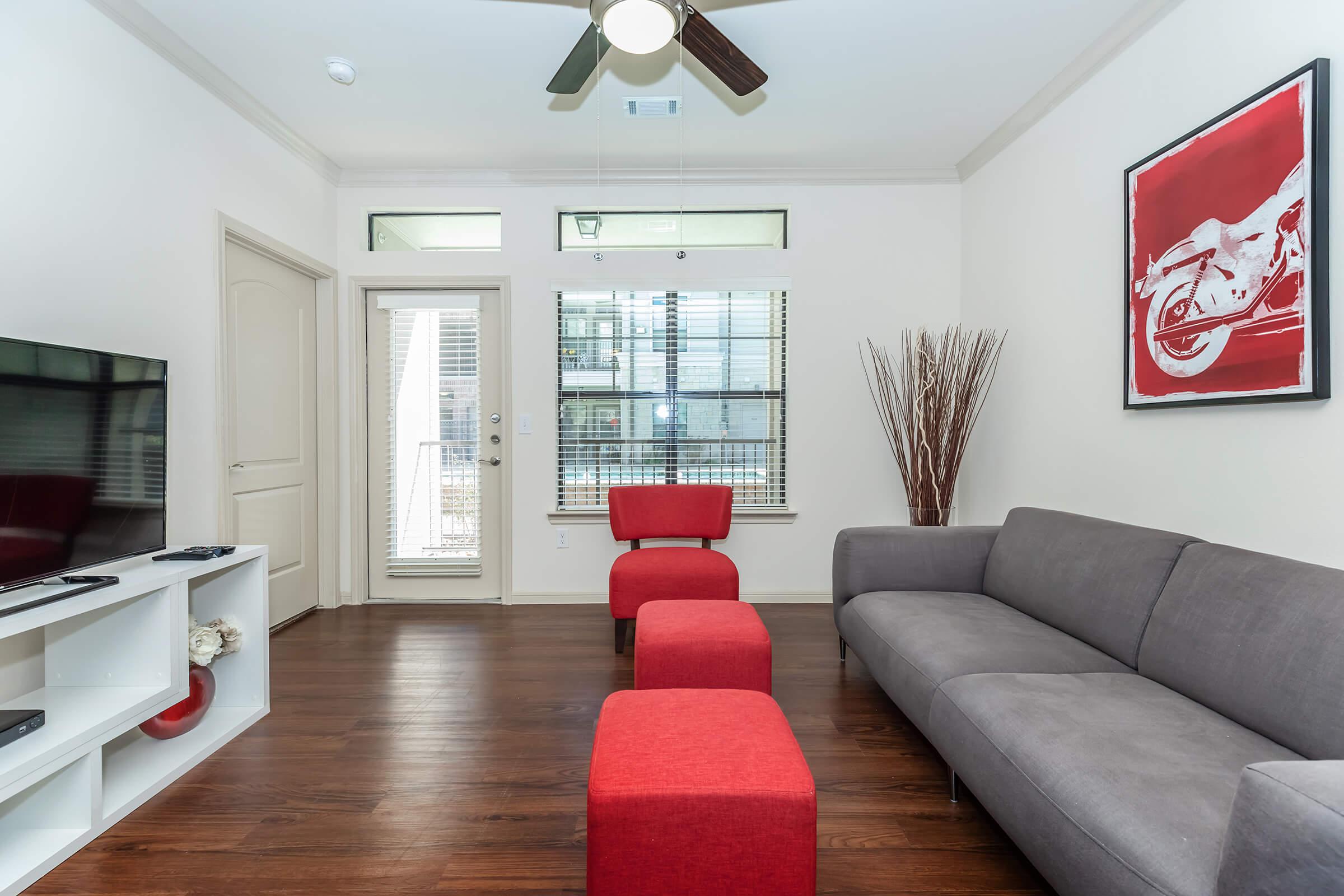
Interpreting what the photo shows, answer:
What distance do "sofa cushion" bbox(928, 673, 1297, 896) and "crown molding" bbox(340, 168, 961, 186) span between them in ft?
9.97

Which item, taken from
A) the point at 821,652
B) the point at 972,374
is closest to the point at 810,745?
the point at 821,652

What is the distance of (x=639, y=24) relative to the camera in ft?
6.23

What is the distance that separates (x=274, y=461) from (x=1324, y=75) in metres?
4.19

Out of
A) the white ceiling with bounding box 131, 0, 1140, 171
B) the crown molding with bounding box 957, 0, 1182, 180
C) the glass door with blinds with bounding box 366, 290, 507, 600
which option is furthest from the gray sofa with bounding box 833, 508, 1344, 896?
the glass door with blinds with bounding box 366, 290, 507, 600

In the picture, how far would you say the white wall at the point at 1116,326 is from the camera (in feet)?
5.86

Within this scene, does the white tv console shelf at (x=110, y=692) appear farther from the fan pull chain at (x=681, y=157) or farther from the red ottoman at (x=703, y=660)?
the fan pull chain at (x=681, y=157)

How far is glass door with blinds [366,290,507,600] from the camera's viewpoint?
3.97 m

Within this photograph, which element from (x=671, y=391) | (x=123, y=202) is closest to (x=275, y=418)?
(x=123, y=202)

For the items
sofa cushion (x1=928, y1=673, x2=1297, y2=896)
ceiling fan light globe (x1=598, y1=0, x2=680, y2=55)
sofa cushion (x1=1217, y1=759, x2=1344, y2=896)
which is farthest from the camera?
ceiling fan light globe (x1=598, y1=0, x2=680, y2=55)

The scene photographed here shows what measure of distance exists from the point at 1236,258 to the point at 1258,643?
45.0 inches

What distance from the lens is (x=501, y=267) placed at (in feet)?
12.8

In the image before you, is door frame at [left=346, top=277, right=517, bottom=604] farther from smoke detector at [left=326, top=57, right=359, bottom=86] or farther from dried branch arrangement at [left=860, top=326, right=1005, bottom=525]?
dried branch arrangement at [left=860, top=326, right=1005, bottom=525]

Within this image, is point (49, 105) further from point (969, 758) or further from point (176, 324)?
point (969, 758)

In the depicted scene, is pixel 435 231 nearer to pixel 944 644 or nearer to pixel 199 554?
pixel 199 554
